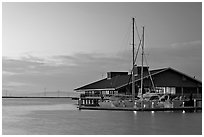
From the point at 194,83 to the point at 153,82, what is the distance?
4344mm

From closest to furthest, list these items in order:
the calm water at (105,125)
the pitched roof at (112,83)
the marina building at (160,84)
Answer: the calm water at (105,125)
the marina building at (160,84)
the pitched roof at (112,83)

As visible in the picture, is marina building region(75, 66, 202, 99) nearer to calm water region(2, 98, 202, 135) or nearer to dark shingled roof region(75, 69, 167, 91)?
dark shingled roof region(75, 69, 167, 91)

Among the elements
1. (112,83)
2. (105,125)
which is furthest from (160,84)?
(105,125)

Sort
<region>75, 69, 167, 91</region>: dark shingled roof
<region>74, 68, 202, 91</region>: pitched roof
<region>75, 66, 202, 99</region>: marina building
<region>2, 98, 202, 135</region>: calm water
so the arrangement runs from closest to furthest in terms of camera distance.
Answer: <region>2, 98, 202, 135</region>: calm water, <region>75, 66, 202, 99</region>: marina building, <region>74, 68, 202, 91</region>: pitched roof, <region>75, 69, 167, 91</region>: dark shingled roof

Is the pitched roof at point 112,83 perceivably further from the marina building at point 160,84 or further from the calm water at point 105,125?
the calm water at point 105,125

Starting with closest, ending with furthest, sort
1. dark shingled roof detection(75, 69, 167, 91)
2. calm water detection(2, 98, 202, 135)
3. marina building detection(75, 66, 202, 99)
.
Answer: calm water detection(2, 98, 202, 135), marina building detection(75, 66, 202, 99), dark shingled roof detection(75, 69, 167, 91)

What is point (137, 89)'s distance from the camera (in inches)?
1379

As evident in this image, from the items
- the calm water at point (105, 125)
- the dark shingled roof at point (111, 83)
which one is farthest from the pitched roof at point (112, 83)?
the calm water at point (105, 125)

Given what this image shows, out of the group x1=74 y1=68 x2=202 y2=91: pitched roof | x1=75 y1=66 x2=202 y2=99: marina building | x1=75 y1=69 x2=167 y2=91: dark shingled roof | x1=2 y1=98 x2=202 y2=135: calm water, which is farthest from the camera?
x1=75 y1=69 x2=167 y2=91: dark shingled roof

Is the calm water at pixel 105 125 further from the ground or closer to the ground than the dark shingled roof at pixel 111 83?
closer to the ground

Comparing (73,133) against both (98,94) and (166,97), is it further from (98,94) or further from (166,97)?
(98,94)

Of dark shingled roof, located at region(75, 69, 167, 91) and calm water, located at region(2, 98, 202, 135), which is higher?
dark shingled roof, located at region(75, 69, 167, 91)

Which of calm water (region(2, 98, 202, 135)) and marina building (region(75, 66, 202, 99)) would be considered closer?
calm water (region(2, 98, 202, 135))

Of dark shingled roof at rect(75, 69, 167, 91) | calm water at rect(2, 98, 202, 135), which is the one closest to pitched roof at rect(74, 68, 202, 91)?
dark shingled roof at rect(75, 69, 167, 91)
